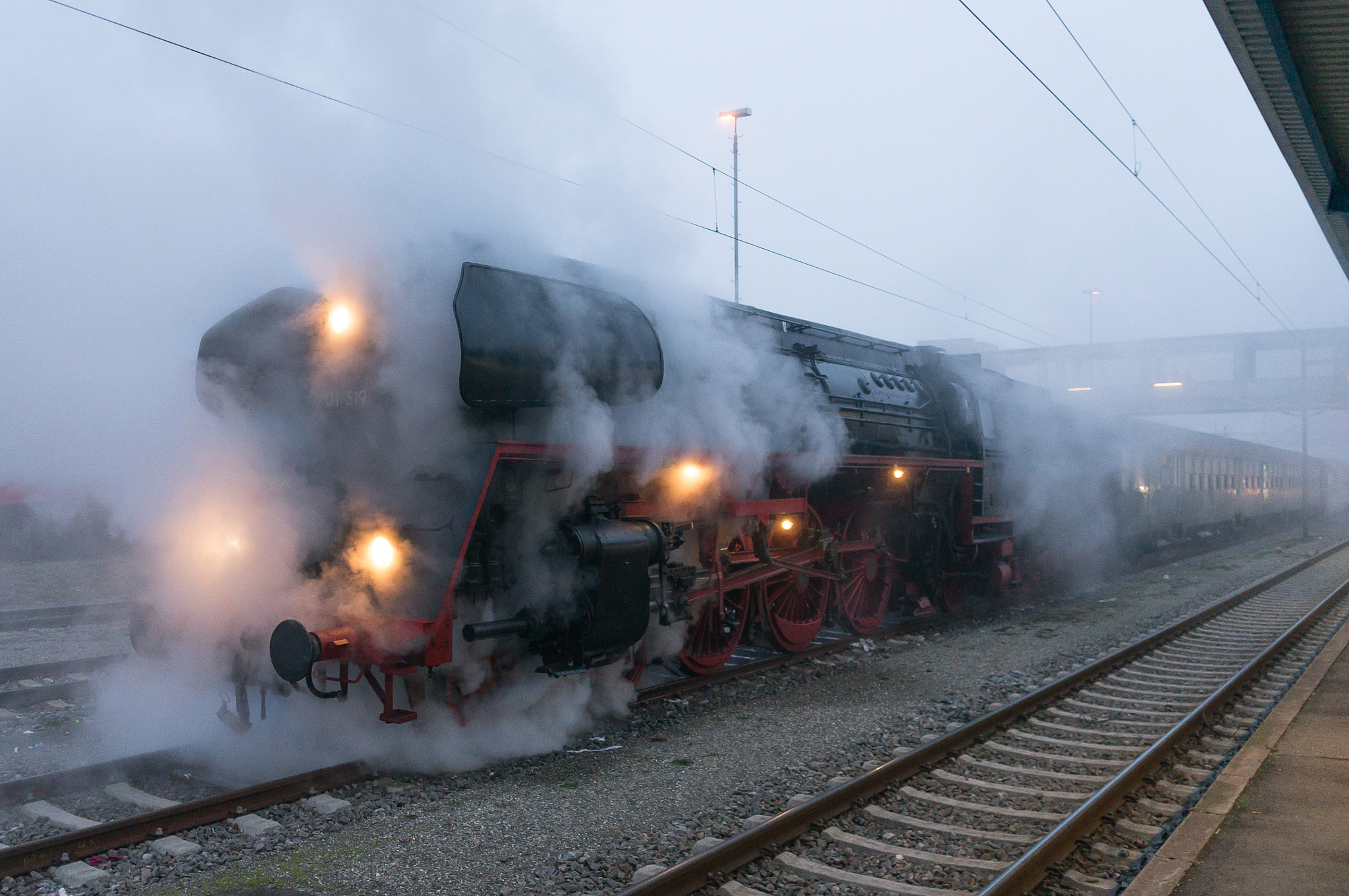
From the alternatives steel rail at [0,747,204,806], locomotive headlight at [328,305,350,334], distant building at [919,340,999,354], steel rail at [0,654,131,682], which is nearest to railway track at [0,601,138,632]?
steel rail at [0,654,131,682]

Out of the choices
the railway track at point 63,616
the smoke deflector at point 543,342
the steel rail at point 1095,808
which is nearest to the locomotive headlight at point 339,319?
the smoke deflector at point 543,342

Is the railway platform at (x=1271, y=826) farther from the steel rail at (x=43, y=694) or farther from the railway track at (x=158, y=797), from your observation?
the steel rail at (x=43, y=694)

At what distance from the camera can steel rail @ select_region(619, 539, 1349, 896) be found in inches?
146

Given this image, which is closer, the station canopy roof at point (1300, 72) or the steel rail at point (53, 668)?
the station canopy roof at point (1300, 72)

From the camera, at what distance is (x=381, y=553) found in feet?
16.9

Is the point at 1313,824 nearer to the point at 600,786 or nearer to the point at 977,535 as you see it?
the point at 600,786

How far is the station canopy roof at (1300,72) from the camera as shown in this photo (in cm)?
566

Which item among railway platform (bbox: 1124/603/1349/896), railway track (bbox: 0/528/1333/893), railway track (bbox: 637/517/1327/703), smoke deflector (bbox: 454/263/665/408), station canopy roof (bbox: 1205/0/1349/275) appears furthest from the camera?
railway track (bbox: 637/517/1327/703)

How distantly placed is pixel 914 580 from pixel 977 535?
1002 mm

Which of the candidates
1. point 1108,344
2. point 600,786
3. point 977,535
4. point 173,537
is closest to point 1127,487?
point 977,535

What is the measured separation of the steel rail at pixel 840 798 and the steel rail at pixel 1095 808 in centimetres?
92

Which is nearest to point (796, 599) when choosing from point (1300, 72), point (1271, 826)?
point (1271, 826)

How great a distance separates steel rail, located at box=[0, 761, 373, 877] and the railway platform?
12.8 ft

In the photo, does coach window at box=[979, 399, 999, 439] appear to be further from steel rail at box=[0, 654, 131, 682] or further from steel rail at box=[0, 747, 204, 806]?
steel rail at box=[0, 654, 131, 682]
